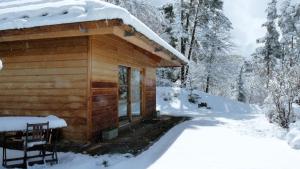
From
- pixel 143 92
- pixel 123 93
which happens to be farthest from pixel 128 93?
pixel 143 92

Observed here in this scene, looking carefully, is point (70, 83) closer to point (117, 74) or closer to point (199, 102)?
point (117, 74)

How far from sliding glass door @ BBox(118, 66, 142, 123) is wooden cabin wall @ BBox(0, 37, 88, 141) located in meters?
2.40

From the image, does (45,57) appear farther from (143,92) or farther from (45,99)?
(143,92)

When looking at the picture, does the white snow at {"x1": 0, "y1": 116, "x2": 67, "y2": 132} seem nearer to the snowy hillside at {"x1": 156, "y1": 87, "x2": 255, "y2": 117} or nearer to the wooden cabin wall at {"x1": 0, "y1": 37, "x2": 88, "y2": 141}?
the wooden cabin wall at {"x1": 0, "y1": 37, "x2": 88, "y2": 141}

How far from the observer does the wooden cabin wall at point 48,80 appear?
299 inches

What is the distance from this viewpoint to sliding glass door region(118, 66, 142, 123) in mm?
10086

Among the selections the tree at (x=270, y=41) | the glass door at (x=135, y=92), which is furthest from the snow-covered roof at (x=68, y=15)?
A: the tree at (x=270, y=41)

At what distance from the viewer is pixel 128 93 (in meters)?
10.6

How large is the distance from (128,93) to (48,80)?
3249 millimetres

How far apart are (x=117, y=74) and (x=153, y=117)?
17.0 ft

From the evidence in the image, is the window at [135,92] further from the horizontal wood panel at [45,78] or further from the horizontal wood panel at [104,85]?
the horizontal wood panel at [45,78]

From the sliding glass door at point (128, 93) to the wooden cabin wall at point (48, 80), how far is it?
2.40m

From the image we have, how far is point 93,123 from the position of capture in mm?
7723

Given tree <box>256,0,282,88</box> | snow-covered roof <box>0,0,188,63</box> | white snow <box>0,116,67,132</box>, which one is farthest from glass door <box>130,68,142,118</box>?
tree <box>256,0,282,88</box>
